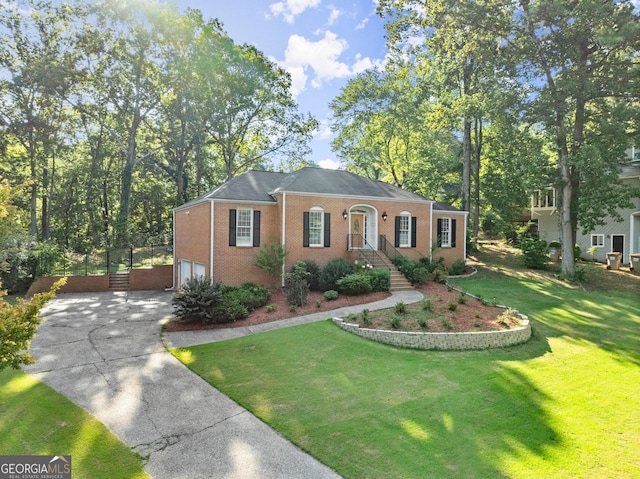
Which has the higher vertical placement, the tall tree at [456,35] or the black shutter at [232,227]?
the tall tree at [456,35]

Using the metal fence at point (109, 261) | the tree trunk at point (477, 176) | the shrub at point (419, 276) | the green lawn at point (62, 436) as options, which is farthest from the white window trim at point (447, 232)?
the green lawn at point (62, 436)

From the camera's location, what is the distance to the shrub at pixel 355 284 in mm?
14438

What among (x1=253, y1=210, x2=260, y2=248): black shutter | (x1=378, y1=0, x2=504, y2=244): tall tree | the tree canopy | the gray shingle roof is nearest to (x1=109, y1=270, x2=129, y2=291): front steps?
the tree canopy

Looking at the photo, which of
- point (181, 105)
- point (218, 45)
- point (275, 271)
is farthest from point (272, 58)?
point (275, 271)

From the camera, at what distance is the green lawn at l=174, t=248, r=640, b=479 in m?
4.87

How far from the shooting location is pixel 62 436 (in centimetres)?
514

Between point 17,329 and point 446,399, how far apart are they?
709 cm

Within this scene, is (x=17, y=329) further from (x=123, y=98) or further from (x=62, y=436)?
(x=123, y=98)

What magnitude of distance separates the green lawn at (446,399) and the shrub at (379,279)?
4.26 m

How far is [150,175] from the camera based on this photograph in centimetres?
3772

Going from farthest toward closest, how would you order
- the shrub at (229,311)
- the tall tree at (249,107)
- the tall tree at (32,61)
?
the tall tree at (249,107)
the tall tree at (32,61)
the shrub at (229,311)

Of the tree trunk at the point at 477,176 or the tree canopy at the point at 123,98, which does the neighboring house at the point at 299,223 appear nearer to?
the tree trunk at the point at 477,176

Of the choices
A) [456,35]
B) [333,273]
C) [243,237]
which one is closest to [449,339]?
[333,273]

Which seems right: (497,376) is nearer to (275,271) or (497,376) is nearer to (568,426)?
(568,426)
